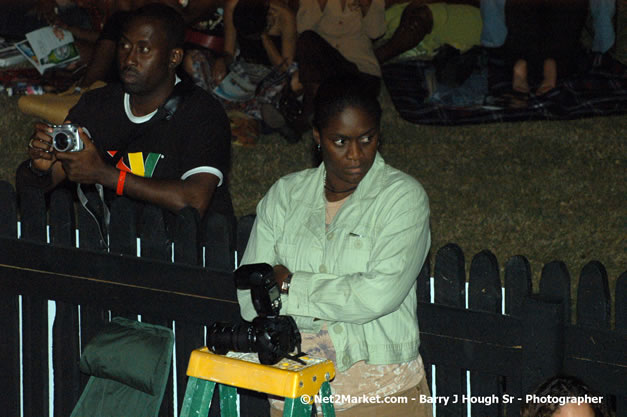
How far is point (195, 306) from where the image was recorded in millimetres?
3963

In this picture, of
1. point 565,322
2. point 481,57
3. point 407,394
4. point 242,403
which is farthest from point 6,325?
point 481,57

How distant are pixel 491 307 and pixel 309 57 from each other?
5772 mm

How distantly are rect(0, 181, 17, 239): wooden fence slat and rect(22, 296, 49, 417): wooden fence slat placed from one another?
312 mm

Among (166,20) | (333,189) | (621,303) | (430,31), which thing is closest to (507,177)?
(430,31)

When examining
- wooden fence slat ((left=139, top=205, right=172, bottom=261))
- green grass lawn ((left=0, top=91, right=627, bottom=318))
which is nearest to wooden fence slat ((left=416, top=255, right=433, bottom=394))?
wooden fence slat ((left=139, top=205, right=172, bottom=261))

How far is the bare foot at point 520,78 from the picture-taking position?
30.1 feet

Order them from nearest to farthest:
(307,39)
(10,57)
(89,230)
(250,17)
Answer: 1. (89,230)
2. (307,39)
3. (250,17)
4. (10,57)

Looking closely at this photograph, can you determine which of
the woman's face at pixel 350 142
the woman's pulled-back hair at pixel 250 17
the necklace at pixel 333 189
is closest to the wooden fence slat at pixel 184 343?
the necklace at pixel 333 189

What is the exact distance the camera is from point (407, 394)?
10.1 feet

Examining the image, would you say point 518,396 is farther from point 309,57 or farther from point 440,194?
point 309,57

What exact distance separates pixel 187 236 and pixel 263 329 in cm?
121

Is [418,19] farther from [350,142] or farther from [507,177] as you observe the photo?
[350,142]

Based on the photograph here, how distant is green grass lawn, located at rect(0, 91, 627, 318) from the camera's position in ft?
22.5

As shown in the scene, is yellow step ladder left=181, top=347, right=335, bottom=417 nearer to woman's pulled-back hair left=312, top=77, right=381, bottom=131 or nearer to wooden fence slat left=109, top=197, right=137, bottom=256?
woman's pulled-back hair left=312, top=77, right=381, bottom=131
